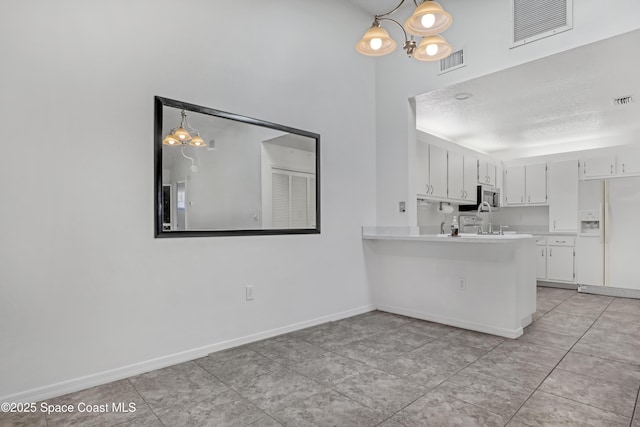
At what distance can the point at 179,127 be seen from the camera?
8.82ft

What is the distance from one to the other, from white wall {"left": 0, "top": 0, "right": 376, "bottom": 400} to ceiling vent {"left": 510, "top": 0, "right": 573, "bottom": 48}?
2074mm

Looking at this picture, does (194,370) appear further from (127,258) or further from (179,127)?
(179,127)

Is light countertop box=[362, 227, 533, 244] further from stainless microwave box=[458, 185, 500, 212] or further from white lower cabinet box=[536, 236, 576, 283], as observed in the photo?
white lower cabinet box=[536, 236, 576, 283]

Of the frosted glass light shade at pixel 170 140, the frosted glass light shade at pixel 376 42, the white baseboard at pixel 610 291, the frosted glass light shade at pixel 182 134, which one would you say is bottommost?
the white baseboard at pixel 610 291

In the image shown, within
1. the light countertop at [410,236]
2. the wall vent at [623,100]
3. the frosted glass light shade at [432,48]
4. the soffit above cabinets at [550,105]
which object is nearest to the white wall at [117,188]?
the light countertop at [410,236]

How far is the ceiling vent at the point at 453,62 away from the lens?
360 centimetres

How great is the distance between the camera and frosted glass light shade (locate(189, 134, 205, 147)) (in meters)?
2.74

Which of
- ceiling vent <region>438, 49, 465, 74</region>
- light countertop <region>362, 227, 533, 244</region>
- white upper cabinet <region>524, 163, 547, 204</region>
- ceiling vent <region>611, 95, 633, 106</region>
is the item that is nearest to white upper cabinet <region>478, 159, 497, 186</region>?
white upper cabinet <region>524, 163, 547, 204</region>

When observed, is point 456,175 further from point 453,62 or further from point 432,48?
point 432,48

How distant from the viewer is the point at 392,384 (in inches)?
88.9

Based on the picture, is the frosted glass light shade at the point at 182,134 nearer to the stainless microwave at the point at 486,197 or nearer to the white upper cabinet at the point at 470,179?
the white upper cabinet at the point at 470,179

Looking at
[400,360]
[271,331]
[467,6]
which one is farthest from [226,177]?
[467,6]

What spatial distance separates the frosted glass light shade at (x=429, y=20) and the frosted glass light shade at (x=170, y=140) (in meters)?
1.83

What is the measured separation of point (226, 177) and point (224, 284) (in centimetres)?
91
